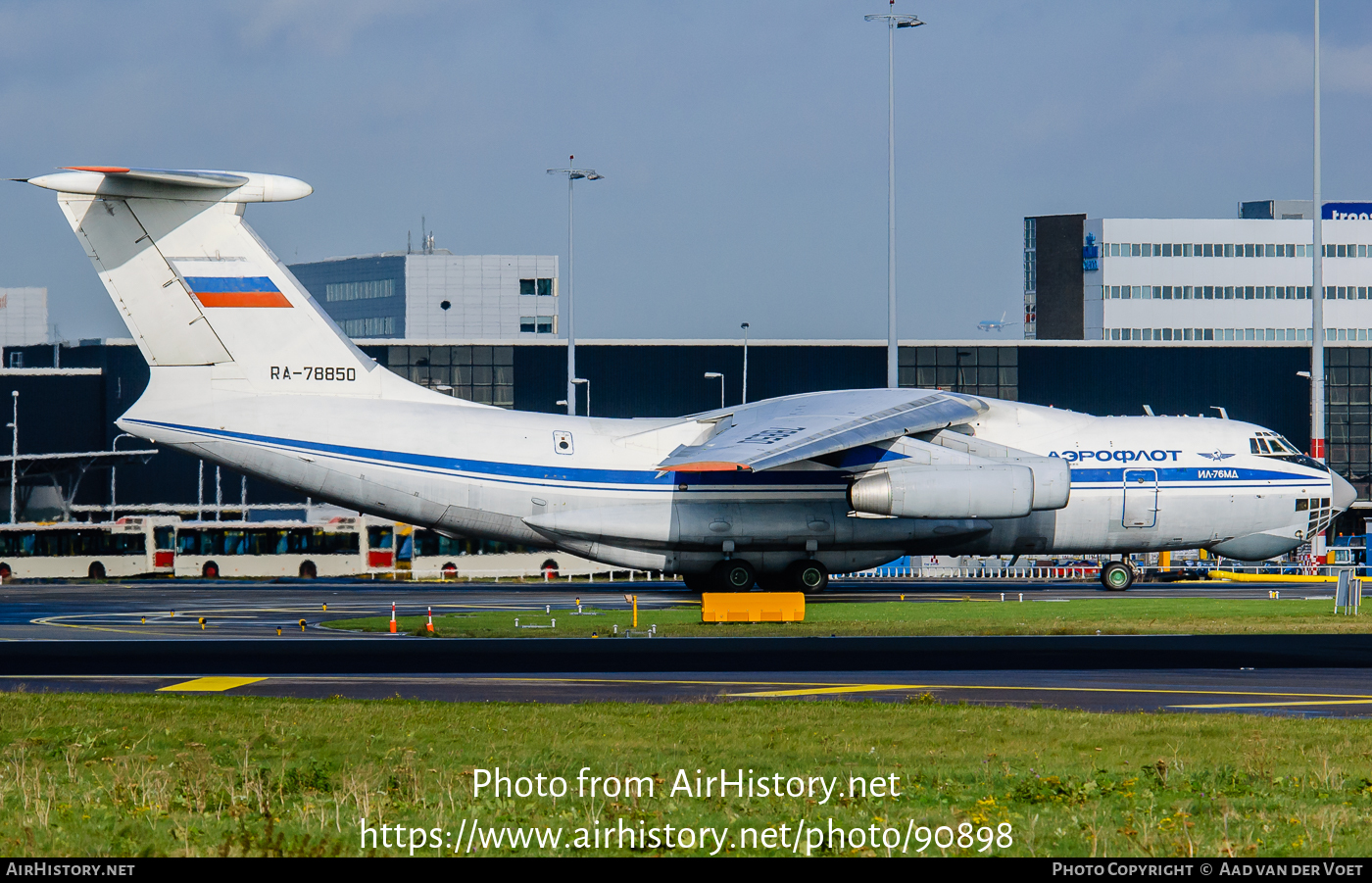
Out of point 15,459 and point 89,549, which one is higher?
point 15,459

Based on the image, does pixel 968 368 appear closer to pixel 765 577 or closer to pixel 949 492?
pixel 765 577

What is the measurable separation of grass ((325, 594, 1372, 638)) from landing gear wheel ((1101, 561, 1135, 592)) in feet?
20.6

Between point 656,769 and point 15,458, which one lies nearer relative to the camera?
point 656,769

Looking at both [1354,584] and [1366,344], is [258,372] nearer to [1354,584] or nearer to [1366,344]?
[1354,584]

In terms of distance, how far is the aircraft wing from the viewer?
3003cm

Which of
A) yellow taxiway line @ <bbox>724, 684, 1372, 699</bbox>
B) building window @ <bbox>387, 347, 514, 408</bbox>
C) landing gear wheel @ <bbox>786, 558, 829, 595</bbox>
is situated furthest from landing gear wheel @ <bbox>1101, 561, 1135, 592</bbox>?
building window @ <bbox>387, 347, 514, 408</bbox>

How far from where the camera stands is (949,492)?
32.5 metres

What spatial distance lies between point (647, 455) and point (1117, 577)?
47.7 feet

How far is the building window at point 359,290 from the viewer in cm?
14988

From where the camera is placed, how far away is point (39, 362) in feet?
348

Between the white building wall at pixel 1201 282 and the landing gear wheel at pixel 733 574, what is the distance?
8570 centimetres

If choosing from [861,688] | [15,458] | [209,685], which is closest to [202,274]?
[209,685]

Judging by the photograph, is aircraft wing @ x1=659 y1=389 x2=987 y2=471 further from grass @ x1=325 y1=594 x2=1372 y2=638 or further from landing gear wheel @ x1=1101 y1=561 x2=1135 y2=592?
landing gear wheel @ x1=1101 y1=561 x2=1135 y2=592

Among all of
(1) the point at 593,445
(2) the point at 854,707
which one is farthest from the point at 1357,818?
(1) the point at 593,445
